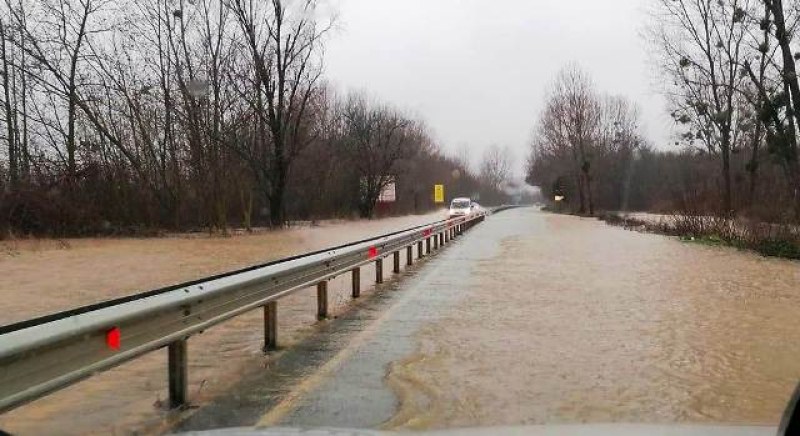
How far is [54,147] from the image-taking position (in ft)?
107

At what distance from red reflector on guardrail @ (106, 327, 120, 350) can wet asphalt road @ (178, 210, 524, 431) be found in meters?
0.74

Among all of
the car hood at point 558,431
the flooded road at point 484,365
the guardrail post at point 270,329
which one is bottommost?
the flooded road at point 484,365

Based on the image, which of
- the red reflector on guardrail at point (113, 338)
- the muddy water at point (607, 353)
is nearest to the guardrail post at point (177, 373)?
the red reflector on guardrail at point (113, 338)

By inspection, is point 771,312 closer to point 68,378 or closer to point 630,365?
point 630,365

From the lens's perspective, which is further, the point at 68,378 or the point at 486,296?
the point at 486,296

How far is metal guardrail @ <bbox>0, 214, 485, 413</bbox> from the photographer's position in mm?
3447

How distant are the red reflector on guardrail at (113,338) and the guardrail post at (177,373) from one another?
36.4 inches

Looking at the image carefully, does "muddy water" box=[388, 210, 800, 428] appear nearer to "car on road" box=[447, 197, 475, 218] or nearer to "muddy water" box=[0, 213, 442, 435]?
"muddy water" box=[0, 213, 442, 435]

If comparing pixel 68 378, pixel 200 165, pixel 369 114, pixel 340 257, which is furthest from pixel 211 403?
pixel 369 114

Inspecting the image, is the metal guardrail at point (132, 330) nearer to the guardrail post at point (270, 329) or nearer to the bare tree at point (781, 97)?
the guardrail post at point (270, 329)

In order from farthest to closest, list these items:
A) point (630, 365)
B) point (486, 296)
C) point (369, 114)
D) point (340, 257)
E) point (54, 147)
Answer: point (369, 114), point (54, 147), point (486, 296), point (340, 257), point (630, 365)

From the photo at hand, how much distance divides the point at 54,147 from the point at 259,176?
Answer: 10734 millimetres

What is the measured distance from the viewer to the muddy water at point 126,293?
506 centimetres

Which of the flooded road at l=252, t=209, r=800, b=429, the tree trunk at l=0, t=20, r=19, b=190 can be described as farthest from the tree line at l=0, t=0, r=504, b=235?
the flooded road at l=252, t=209, r=800, b=429
